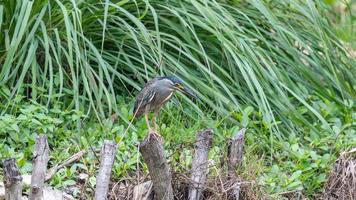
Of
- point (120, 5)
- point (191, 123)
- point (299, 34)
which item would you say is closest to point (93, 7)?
point (120, 5)

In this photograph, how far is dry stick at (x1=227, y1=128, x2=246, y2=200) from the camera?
190 inches

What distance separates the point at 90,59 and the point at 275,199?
1.56m

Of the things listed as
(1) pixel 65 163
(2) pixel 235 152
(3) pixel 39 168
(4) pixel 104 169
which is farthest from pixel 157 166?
(1) pixel 65 163

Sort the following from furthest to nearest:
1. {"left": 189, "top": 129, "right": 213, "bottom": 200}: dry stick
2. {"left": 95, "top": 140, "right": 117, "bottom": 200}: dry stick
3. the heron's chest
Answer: the heron's chest
{"left": 189, "top": 129, "right": 213, "bottom": 200}: dry stick
{"left": 95, "top": 140, "right": 117, "bottom": 200}: dry stick

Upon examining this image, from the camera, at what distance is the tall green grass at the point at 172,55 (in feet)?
18.9

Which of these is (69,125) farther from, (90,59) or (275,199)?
(275,199)

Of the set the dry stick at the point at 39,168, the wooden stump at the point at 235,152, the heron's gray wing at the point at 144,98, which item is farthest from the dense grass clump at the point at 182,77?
the dry stick at the point at 39,168

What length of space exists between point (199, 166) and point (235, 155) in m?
0.21

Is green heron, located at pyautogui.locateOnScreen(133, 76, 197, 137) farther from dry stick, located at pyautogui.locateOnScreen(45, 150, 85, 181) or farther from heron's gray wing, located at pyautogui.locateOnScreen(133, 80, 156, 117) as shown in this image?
dry stick, located at pyautogui.locateOnScreen(45, 150, 85, 181)

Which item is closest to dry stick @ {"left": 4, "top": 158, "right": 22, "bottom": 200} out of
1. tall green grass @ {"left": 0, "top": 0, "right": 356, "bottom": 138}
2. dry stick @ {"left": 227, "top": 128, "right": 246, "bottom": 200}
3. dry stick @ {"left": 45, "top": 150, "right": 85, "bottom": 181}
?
dry stick @ {"left": 45, "top": 150, "right": 85, "bottom": 181}

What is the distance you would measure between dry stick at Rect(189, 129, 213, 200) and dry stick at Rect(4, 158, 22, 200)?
1.02m

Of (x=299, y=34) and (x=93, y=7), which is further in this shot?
(x=299, y=34)

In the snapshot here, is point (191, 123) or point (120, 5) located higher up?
point (120, 5)

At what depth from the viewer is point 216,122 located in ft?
19.2
